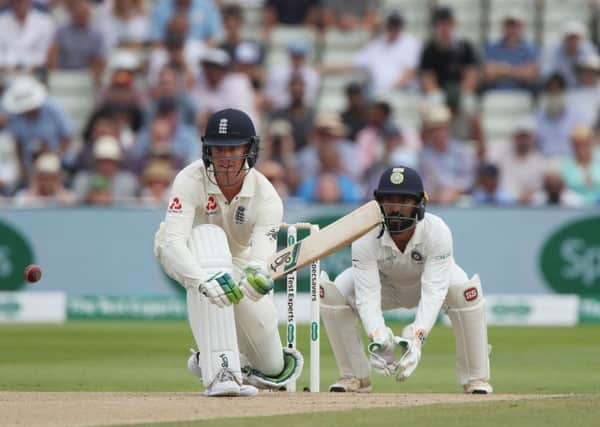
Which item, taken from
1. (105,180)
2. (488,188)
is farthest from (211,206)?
(488,188)

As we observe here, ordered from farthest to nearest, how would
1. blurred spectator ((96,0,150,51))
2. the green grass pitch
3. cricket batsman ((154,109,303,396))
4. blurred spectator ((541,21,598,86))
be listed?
blurred spectator ((96,0,150,51)) → blurred spectator ((541,21,598,86)) → cricket batsman ((154,109,303,396)) → the green grass pitch

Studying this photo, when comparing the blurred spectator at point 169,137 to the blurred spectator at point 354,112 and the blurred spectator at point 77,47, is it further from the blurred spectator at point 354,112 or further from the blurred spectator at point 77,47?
the blurred spectator at point 354,112

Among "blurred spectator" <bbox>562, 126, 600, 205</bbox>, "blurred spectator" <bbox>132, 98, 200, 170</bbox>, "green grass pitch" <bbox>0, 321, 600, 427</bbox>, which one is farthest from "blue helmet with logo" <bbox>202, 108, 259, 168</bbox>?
"blurred spectator" <bbox>562, 126, 600, 205</bbox>

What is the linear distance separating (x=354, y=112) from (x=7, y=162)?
3509mm

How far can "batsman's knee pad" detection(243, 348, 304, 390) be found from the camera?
7496mm

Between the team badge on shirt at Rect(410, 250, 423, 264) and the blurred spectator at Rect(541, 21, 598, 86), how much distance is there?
323 inches

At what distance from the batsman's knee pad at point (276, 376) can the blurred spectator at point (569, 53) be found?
8344 mm

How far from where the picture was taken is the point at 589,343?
11562mm

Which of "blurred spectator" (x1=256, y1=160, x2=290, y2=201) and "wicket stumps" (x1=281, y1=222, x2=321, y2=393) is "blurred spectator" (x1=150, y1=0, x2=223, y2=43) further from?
"wicket stumps" (x1=281, y1=222, x2=321, y2=393)

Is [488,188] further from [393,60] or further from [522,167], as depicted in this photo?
[393,60]

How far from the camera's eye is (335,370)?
9.46m

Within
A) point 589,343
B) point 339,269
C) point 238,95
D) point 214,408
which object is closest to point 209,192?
point 214,408

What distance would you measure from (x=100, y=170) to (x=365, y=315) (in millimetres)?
7196

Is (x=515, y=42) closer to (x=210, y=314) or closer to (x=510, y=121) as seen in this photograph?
(x=510, y=121)
